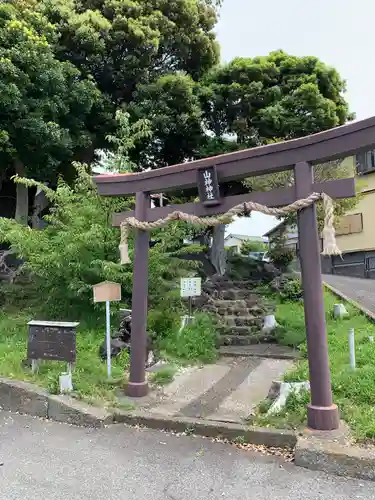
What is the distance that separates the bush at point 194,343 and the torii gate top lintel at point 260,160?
328 centimetres

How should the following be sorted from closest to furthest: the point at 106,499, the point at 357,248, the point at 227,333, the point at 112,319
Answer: the point at 106,499 → the point at 112,319 → the point at 227,333 → the point at 357,248

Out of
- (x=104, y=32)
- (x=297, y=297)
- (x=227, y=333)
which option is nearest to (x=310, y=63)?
(x=104, y=32)

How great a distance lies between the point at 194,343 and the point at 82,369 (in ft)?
8.49

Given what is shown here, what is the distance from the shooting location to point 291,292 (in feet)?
41.2

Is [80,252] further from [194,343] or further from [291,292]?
[291,292]

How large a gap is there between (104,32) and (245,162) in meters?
8.77

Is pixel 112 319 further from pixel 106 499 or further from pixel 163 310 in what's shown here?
pixel 106 499

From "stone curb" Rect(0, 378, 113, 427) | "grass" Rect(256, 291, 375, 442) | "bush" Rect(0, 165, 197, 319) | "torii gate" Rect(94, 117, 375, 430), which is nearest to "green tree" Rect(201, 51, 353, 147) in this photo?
"bush" Rect(0, 165, 197, 319)

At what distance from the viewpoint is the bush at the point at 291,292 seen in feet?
40.9

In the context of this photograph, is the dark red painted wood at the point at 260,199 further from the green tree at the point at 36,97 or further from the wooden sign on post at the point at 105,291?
the green tree at the point at 36,97

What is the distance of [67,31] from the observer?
1162 centimetres

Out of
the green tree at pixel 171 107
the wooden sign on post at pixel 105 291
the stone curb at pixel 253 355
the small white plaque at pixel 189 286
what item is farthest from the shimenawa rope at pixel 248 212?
the green tree at pixel 171 107

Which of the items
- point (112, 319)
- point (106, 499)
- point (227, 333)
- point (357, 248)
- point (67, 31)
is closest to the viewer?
point (106, 499)

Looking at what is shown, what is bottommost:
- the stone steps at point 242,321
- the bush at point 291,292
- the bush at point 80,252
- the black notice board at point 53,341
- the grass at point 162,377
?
the grass at point 162,377
